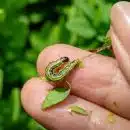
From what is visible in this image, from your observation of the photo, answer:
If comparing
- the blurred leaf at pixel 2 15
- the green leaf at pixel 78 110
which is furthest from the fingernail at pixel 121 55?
the blurred leaf at pixel 2 15

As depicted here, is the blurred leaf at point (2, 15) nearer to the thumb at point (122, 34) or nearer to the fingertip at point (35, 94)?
the fingertip at point (35, 94)

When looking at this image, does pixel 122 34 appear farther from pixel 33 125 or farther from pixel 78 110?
pixel 33 125

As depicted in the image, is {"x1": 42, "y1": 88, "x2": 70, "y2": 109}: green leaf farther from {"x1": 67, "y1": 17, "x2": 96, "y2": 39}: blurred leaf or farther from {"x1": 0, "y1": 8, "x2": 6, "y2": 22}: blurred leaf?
{"x1": 0, "y1": 8, "x2": 6, "y2": 22}: blurred leaf

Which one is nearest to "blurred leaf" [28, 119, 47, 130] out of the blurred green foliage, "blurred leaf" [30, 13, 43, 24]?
the blurred green foliage

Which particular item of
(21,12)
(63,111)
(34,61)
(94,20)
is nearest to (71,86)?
(63,111)

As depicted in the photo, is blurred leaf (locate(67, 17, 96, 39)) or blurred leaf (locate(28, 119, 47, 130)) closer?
blurred leaf (locate(67, 17, 96, 39))

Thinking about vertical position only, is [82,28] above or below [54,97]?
above

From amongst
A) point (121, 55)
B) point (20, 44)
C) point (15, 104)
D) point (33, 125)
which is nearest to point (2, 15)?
point (20, 44)
